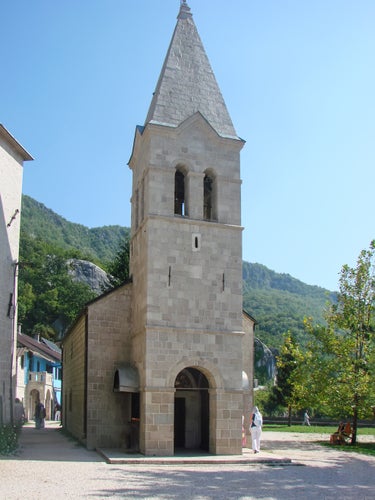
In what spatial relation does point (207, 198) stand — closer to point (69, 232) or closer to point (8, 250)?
point (8, 250)

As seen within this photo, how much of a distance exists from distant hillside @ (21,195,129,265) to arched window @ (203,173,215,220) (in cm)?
10622

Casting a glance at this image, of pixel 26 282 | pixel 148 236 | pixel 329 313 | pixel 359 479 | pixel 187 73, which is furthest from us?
pixel 26 282

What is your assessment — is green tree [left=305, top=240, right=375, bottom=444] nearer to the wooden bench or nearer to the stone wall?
the wooden bench

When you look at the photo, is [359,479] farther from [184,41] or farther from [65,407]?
[65,407]

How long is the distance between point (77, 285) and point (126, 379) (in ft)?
246

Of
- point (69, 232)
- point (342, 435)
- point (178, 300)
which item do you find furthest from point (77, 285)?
point (178, 300)

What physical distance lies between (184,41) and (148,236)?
890 cm

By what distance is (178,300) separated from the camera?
20703mm

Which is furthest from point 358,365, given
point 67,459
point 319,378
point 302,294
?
point 302,294

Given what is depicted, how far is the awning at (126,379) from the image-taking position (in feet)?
67.4

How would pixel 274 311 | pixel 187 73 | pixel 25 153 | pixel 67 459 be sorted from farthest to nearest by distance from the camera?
pixel 274 311, pixel 25 153, pixel 187 73, pixel 67 459

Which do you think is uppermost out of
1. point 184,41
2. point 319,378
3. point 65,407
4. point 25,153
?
point 184,41

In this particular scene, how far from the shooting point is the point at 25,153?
2583 centimetres

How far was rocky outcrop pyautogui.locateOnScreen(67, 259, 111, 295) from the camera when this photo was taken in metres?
98.6
